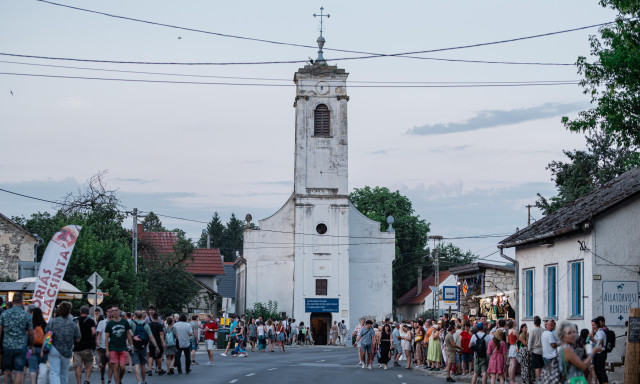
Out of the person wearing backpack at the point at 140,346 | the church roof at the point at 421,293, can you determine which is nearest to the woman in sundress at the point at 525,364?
the person wearing backpack at the point at 140,346

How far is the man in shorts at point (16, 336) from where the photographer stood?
1584cm

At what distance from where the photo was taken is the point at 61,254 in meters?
23.4

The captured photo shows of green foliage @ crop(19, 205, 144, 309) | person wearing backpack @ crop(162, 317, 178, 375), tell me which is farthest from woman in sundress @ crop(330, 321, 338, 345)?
person wearing backpack @ crop(162, 317, 178, 375)

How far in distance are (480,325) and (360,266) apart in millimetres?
42844

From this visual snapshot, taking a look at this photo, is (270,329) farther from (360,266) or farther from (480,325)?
(480,325)

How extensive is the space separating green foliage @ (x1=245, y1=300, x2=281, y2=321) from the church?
2.93ft

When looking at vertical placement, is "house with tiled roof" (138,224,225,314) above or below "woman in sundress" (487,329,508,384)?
above

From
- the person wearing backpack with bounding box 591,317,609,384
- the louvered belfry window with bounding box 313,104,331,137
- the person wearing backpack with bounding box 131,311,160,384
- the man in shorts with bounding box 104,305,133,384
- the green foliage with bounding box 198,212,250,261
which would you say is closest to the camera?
the man in shorts with bounding box 104,305,133,384

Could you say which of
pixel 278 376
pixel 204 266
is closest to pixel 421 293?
pixel 204 266

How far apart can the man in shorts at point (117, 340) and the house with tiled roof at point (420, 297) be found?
213 feet

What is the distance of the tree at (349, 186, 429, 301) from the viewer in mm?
84375

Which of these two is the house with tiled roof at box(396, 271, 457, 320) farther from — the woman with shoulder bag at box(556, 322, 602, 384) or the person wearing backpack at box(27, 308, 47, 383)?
the woman with shoulder bag at box(556, 322, 602, 384)

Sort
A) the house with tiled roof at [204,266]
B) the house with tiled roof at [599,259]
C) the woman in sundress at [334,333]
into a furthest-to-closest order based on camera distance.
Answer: the house with tiled roof at [204,266] → the woman in sundress at [334,333] → the house with tiled roof at [599,259]

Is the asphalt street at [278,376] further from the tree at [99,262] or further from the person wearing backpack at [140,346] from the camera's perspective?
the tree at [99,262]
